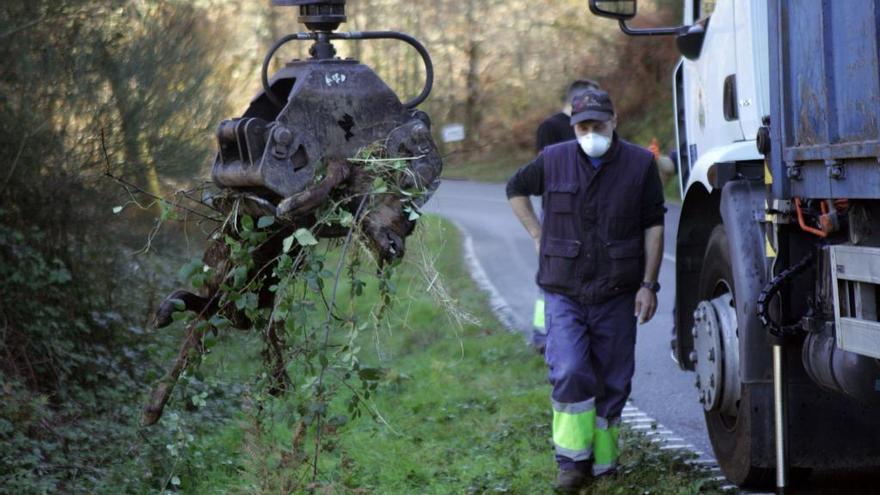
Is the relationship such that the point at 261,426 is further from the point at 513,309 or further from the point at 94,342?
the point at 513,309

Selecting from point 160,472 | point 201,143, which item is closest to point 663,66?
point 201,143

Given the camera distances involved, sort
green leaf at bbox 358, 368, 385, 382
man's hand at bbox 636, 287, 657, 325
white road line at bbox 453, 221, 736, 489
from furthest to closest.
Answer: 1. white road line at bbox 453, 221, 736, 489
2. man's hand at bbox 636, 287, 657, 325
3. green leaf at bbox 358, 368, 385, 382

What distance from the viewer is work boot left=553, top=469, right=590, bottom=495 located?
22.0 feet

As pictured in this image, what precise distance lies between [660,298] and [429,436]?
6382 mm

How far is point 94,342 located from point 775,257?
6.11 metres

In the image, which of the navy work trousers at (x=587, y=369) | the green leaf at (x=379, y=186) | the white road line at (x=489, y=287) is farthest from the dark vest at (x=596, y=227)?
the white road line at (x=489, y=287)

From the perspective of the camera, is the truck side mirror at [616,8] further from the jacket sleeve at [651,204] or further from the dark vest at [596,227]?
the jacket sleeve at [651,204]

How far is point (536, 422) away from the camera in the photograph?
8.51m

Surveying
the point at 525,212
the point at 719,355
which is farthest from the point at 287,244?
the point at 525,212

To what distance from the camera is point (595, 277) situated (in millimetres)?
6801

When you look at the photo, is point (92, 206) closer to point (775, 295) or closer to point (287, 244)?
point (287, 244)

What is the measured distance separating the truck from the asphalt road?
1276mm

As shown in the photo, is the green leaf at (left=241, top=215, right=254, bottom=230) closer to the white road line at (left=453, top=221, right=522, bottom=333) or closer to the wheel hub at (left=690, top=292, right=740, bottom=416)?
the wheel hub at (left=690, top=292, right=740, bottom=416)

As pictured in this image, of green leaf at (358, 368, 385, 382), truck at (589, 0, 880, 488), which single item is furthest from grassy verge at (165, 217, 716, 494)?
truck at (589, 0, 880, 488)
